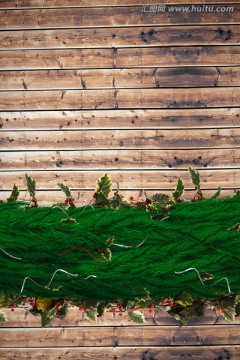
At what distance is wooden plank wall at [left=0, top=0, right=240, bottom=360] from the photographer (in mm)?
2377

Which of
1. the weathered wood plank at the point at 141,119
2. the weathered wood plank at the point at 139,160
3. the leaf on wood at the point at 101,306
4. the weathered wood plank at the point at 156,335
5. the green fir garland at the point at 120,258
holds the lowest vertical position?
the weathered wood plank at the point at 156,335

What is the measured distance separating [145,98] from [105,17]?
49 cm

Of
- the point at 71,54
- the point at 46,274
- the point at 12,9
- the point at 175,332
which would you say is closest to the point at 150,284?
the point at 46,274

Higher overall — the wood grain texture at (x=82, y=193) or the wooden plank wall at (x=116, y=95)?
the wooden plank wall at (x=116, y=95)

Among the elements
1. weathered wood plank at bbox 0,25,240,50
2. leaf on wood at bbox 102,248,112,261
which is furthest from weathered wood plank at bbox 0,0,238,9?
leaf on wood at bbox 102,248,112,261

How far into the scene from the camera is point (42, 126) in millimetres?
2404

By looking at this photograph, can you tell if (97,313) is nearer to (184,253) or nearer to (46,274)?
(46,274)

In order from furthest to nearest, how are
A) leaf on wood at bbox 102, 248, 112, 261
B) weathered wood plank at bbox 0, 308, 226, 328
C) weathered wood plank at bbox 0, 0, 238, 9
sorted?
weathered wood plank at bbox 0, 0, 238, 9 → weathered wood plank at bbox 0, 308, 226, 328 → leaf on wood at bbox 102, 248, 112, 261

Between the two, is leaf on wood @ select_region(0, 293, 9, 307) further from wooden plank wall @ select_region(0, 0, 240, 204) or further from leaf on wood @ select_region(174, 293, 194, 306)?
wooden plank wall @ select_region(0, 0, 240, 204)

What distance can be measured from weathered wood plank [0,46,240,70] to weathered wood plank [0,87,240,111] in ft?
0.46

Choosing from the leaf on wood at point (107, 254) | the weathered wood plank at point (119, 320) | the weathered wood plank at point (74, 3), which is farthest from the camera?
the weathered wood plank at point (74, 3)

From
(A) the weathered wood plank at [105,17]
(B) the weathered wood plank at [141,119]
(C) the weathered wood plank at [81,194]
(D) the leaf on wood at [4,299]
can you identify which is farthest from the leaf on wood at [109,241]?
(A) the weathered wood plank at [105,17]

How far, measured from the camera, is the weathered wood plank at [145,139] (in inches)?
93.8

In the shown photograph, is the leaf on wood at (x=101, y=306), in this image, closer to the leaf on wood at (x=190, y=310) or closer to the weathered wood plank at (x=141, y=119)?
the leaf on wood at (x=190, y=310)
